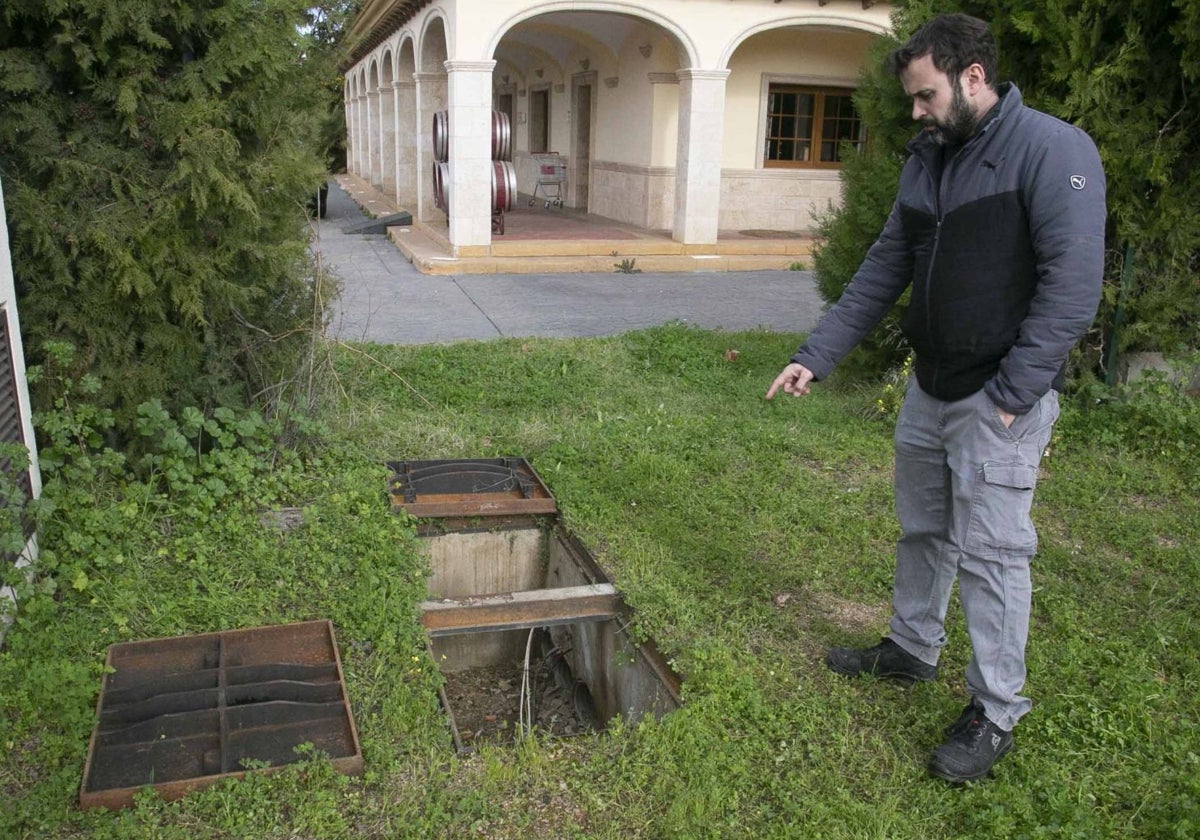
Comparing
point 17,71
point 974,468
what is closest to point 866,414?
point 974,468

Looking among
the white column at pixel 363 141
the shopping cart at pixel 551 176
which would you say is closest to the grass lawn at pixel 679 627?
the shopping cart at pixel 551 176

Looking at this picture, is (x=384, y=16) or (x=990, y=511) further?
(x=384, y=16)

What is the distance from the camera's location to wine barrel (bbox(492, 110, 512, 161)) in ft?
48.2

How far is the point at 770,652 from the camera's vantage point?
12.1 feet

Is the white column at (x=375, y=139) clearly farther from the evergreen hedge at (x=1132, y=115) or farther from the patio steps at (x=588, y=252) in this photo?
the evergreen hedge at (x=1132, y=115)

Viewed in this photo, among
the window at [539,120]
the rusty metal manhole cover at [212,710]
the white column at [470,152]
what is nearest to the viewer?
the rusty metal manhole cover at [212,710]

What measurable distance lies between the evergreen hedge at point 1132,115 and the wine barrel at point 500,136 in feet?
29.1

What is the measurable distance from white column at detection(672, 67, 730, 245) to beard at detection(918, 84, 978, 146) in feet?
36.4

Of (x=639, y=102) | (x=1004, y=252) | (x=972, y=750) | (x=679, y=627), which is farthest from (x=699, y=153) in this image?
(x=972, y=750)

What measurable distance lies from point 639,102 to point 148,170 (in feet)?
41.3

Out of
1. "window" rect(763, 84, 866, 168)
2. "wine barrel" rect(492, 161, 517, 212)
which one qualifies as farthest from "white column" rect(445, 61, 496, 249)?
"window" rect(763, 84, 866, 168)

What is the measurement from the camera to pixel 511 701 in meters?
4.81

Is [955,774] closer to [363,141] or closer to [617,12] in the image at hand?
[617,12]

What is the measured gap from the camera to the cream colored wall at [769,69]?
635 inches
